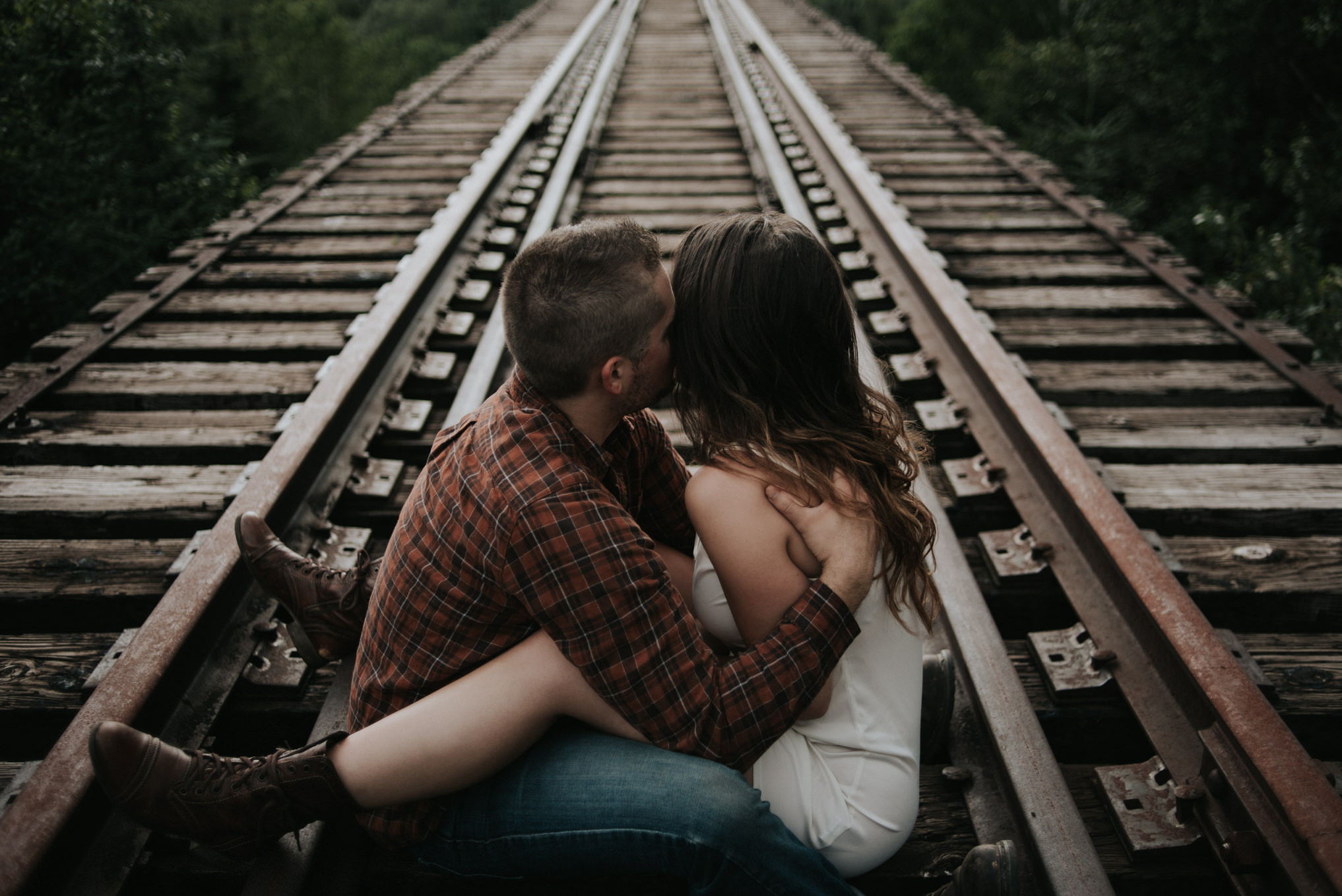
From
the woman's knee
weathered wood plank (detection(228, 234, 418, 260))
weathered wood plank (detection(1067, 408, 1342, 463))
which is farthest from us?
weathered wood plank (detection(228, 234, 418, 260))

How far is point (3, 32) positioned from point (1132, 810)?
7493mm

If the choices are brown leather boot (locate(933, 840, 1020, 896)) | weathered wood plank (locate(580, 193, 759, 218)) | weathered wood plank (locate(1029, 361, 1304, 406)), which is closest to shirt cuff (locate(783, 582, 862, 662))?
brown leather boot (locate(933, 840, 1020, 896))

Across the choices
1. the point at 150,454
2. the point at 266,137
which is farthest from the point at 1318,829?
the point at 266,137

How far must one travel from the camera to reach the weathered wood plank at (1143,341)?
340 cm

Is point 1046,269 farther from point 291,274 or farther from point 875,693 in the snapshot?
point 291,274

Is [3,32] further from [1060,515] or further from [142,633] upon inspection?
[1060,515]

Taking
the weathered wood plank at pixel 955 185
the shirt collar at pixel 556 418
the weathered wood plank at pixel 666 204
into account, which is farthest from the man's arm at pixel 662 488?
the weathered wood plank at pixel 955 185

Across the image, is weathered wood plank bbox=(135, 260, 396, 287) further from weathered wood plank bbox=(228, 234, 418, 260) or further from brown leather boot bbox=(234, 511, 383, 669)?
brown leather boot bbox=(234, 511, 383, 669)

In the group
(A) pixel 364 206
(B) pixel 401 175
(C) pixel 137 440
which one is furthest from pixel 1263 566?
(B) pixel 401 175

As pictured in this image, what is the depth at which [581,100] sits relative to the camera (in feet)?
22.7

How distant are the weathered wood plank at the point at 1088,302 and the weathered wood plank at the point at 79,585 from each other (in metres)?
3.20

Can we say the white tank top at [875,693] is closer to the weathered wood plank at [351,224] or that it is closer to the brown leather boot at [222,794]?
the brown leather boot at [222,794]

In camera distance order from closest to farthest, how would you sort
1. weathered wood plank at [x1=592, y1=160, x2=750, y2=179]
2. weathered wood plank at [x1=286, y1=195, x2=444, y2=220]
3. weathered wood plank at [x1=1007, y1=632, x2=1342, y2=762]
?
1. weathered wood plank at [x1=1007, y1=632, x2=1342, y2=762]
2. weathered wood plank at [x1=286, y1=195, x2=444, y2=220]
3. weathered wood plank at [x1=592, y1=160, x2=750, y2=179]

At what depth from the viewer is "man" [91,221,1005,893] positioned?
1423mm
